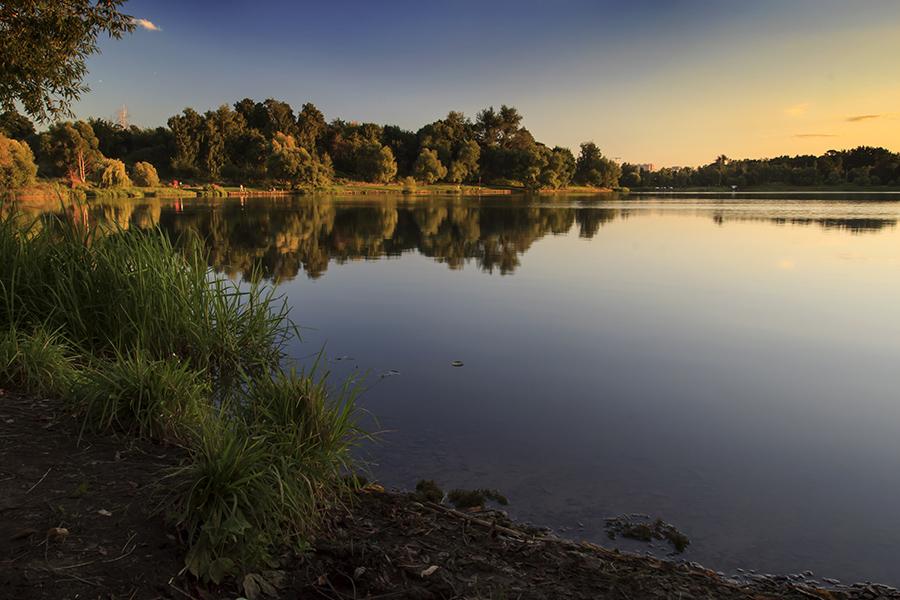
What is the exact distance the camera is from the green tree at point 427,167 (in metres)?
97.4

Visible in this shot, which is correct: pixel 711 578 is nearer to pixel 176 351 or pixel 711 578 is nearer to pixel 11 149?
pixel 176 351

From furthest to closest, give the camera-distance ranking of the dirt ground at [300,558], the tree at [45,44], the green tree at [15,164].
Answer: the green tree at [15,164] < the tree at [45,44] < the dirt ground at [300,558]

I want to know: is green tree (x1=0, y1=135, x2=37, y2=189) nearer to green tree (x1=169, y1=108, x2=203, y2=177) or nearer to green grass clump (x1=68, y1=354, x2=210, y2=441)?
green tree (x1=169, y1=108, x2=203, y2=177)

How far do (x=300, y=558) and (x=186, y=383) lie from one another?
6.67 feet

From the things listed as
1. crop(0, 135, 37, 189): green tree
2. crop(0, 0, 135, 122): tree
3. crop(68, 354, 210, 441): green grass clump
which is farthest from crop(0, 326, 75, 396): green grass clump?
crop(0, 135, 37, 189): green tree

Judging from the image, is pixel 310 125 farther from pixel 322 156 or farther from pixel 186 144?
pixel 186 144

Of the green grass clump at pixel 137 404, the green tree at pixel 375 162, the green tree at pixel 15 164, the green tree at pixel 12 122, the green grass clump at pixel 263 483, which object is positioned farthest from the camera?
the green tree at pixel 375 162

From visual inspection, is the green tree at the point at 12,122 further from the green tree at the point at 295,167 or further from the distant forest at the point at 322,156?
the green tree at the point at 295,167

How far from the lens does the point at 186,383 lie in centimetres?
422

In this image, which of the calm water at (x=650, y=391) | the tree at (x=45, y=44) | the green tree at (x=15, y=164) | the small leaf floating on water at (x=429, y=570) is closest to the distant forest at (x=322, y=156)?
the green tree at (x=15, y=164)

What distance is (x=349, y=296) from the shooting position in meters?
11.5

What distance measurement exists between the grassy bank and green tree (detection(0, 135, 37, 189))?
4219 cm

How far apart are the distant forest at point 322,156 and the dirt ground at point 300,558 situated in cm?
3475

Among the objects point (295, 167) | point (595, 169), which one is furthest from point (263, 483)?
point (595, 169)
